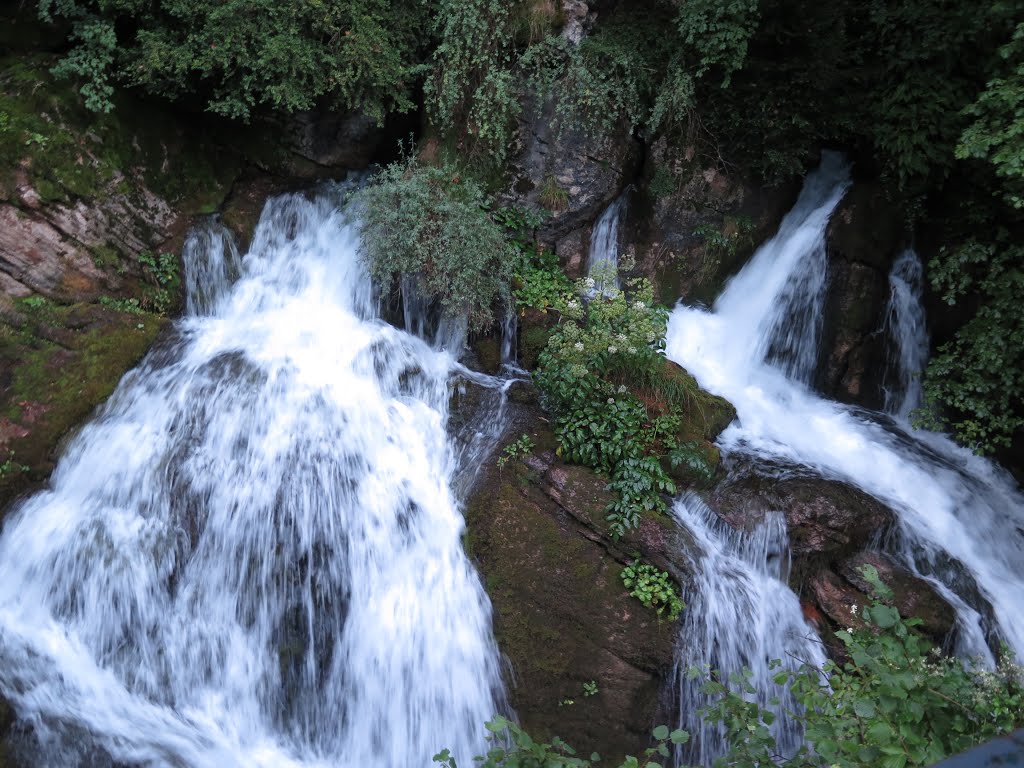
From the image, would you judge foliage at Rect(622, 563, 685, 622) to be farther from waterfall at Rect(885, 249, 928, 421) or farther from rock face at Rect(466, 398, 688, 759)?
waterfall at Rect(885, 249, 928, 421)

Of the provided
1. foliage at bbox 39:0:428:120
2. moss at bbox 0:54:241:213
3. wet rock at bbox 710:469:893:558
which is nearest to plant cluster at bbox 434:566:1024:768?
wet rock at bbox 710:469:893:558

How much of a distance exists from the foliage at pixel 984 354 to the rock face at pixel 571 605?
326 centimetres

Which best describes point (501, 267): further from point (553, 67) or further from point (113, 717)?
A: point (113, 717)

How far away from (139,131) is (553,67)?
469cm

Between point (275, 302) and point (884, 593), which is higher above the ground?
point (275, 302)

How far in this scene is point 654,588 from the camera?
4.99 m

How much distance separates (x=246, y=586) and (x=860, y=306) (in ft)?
22.5

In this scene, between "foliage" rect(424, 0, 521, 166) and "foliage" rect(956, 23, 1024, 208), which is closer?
"foliage" rect(956, 23, 1024, 208)

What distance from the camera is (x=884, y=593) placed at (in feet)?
9.07

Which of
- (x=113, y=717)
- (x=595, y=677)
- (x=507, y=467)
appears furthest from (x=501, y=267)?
(x=113, y=717)

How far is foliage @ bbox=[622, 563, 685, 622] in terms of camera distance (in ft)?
16.2

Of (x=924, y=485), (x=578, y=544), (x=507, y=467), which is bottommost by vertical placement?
(x=578, y=544)

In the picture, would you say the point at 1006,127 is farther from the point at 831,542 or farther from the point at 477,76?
the point at 477,76

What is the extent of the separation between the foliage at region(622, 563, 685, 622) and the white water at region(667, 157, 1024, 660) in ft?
5.76
